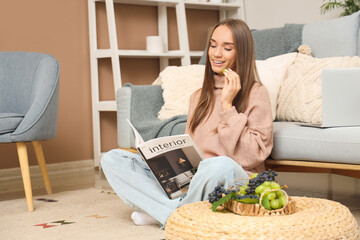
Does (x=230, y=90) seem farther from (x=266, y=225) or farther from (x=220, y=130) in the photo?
(x=266, y=225)

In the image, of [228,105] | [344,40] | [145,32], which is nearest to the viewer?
[228,105]

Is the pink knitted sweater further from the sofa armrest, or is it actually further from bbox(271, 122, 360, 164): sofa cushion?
the sofa armrest

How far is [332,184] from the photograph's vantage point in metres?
2.89

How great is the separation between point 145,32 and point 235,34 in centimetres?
213

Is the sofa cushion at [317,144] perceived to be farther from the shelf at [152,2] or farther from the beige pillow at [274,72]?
the shelf at [152,2]

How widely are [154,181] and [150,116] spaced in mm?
749

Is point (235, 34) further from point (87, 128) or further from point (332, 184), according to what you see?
point (87, 128)

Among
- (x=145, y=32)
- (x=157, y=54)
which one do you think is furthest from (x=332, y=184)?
(x=145, y=32)

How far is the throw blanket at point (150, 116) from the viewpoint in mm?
2506

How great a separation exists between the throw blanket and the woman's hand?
0.57 m

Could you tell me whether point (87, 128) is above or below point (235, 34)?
below

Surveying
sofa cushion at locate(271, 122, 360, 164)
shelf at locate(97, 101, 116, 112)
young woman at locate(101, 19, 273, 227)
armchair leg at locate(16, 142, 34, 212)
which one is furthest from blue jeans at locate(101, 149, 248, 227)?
shelf at locate(97, 101, 116, 112)

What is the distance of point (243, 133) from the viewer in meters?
1.85

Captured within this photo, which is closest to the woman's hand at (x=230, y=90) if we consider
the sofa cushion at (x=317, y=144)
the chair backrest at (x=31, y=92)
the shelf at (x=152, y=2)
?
the sofa cushion at (x=317, y=144)
